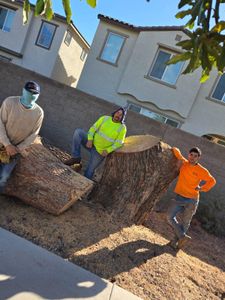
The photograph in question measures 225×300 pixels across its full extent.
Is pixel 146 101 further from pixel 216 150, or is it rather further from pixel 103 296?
pixel 103 296

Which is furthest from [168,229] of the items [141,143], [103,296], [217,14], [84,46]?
[84,46]

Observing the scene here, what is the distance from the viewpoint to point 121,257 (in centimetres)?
450

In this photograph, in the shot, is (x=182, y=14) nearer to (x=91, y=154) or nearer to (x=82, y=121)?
(x=91, y=154)

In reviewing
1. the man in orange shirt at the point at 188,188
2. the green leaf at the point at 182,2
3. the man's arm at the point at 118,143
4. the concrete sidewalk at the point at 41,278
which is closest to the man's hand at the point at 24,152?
the concrete sidewalk at the point at 41,278

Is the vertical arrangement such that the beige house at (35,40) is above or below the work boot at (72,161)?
above

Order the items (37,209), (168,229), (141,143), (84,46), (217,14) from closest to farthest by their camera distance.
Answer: (217,14)
(37,209)
(141,143)
(168,229)
(84,46)

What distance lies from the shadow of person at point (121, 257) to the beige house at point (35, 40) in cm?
1550

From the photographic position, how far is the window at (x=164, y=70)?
15641 millimetres

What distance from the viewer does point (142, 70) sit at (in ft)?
52.0

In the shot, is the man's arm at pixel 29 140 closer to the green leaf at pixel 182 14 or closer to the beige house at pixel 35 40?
the green leaf at pixel 182 14

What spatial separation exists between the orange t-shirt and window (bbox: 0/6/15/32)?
1760cm

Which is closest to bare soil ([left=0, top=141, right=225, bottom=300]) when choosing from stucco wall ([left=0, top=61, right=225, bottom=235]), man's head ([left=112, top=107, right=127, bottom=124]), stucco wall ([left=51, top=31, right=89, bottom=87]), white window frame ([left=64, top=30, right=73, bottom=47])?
man's head ([left=112, top=107, right=127, bottom=124])

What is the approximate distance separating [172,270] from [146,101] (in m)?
11.7

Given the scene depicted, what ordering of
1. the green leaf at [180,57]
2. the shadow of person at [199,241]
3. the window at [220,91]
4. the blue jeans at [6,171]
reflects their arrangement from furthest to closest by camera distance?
the window at [220,91]
the shadow of person at [199,241]
the blue jeans at [6,171]
the green leaf at [180,57]
